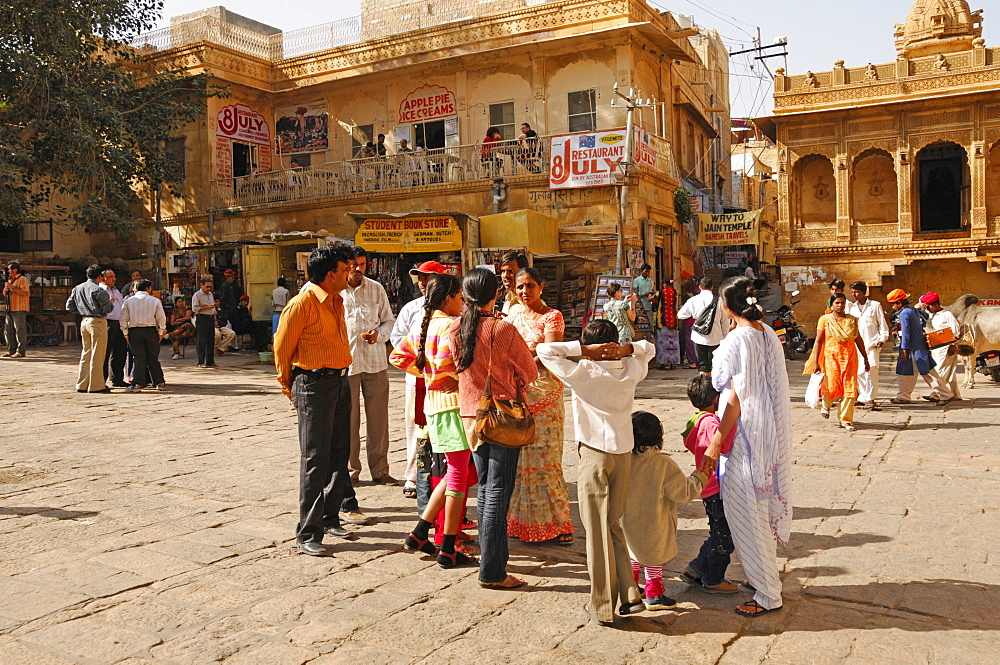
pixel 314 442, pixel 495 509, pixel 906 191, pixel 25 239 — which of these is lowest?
pixel 495 509

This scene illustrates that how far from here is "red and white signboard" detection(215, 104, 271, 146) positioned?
2338 centimetres

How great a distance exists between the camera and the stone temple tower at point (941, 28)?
76.3 feet

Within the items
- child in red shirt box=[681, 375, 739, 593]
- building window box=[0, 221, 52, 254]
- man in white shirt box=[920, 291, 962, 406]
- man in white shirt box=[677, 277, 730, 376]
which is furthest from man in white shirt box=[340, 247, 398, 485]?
building window box=[0, 221, 52, 254]

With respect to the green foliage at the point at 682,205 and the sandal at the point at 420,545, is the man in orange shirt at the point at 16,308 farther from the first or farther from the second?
the green foliage at the point at 682,205

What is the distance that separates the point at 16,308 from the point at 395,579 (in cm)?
1442

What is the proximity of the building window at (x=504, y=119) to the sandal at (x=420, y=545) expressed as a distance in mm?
17630

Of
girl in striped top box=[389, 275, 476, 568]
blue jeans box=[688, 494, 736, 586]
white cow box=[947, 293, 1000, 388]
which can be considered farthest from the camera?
white cow box=[947, 293, 1000, 388]

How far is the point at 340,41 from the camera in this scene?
75.5 feet

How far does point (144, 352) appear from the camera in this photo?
11758 mm

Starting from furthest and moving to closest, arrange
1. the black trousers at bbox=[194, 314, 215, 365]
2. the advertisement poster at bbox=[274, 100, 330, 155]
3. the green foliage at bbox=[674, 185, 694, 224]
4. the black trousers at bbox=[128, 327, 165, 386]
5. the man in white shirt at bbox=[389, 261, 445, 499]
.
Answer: the advertisement poster at bbox=[274, 100, 330, 155]
the green foliage at bbox=[674, 185, 694, 224]
the black trousers at bbox=[194, 314, 215, 365]
the black trousers at bbox=[128, 327, 165, 386]
the man in white shirt at bbox=[389, 261, 445, 499]

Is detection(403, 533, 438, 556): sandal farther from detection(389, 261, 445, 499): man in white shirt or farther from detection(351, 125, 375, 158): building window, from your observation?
detection(351, 125, 375, 158): building window

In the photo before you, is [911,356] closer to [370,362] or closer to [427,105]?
[370,362]

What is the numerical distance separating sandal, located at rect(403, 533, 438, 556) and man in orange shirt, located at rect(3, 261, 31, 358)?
13.1 meters

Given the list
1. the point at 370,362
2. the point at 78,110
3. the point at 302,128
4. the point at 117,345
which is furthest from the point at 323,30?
the point at 370,362
